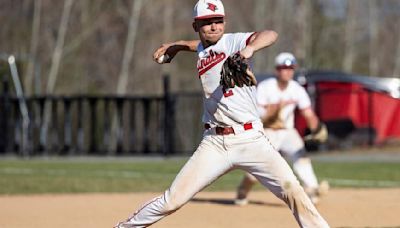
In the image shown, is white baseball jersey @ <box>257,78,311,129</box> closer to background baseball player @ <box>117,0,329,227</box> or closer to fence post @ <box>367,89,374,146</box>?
background baseball player @ <box>117,0,329,227</box>

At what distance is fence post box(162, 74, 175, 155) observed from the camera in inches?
1126

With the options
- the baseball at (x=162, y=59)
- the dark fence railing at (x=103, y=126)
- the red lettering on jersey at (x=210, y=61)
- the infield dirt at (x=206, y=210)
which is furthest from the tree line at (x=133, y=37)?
the red lettering on jersey at (x=210, y=61)

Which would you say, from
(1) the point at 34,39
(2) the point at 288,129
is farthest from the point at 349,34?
(2) the point at 288,129

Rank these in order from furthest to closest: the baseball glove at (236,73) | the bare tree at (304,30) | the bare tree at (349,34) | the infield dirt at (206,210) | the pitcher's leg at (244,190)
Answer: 1. the bare tree at (349,34)
2. the bare tree at (304,30)
3. the pitcher's leg at (244,190)
4. the infield dirt at (206,210)
5. the baseball glove at (236,73)

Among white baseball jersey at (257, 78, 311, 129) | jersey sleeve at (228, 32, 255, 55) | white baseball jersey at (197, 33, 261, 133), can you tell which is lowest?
white baseball jersey at (257, 78, 311, 129)

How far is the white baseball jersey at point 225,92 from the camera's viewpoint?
29.9ft

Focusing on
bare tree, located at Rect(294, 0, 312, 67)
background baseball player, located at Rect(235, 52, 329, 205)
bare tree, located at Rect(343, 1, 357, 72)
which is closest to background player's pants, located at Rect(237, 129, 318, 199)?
background baseball player, located at Rect(235, 52, 329, 205)

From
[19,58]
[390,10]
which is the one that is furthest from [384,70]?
[19,58]

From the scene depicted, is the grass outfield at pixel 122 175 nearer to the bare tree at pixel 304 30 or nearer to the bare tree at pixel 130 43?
the bare tree at pixel 130 43

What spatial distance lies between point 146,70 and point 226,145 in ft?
115

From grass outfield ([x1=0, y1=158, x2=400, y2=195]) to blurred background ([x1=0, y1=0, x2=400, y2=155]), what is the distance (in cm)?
263

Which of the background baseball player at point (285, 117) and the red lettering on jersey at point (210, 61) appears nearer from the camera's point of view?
the red lettering on jersey at point (210, 61)

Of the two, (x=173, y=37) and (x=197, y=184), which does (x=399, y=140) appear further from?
(x=197, y=184)

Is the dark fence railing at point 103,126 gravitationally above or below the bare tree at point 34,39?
below
